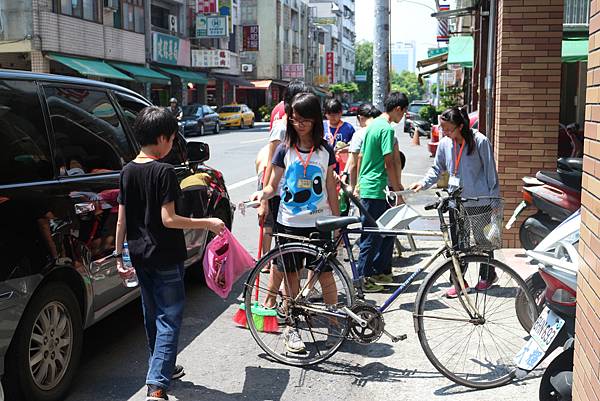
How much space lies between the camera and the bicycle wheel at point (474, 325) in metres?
4.24

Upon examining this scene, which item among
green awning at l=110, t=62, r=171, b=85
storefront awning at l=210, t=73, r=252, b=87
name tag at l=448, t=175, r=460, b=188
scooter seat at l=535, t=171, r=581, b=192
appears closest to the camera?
scooter seat at l=535, t=171, r=581, b=192

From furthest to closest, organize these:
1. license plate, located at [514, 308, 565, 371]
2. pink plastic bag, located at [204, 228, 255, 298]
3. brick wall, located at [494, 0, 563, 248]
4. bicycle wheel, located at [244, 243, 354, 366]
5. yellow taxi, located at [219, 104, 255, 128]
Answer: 1. yellow taxi, located at [219, 104, 255, 128]
2. brick wall, located at [494, 0, 563, 248]
3. bicycle wheel, located at [244, 243, 354, 366]
4. pink plastic bag, located at [204, 228, 255, 298]
5. license plate, located at [514, 308, 565, 371]

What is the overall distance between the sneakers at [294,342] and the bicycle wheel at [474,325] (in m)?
0.86

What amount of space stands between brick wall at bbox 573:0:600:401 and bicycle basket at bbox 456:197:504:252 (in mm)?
1165

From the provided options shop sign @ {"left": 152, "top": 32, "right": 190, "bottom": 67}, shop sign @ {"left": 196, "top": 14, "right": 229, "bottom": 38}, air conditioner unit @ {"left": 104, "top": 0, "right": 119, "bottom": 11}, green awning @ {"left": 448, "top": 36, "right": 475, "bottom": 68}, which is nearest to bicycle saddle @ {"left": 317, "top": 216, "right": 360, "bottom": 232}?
green awning @ {"left": 448, "top": 36, "right": 475, "bottom": 68}

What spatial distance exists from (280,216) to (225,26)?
3810 centimetres

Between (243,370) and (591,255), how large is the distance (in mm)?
2540

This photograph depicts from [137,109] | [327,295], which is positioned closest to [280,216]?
[327,295]

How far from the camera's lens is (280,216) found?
4.84 meters

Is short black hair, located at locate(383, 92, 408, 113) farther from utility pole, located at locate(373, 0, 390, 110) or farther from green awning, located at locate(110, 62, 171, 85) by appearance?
green awning, located at locate(110, 62, 171, 85)

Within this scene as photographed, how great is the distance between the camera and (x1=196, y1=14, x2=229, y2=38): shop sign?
1607 inches

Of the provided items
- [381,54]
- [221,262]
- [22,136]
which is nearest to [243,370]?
[221,262]

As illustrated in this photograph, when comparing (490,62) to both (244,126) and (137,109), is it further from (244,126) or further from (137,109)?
(244,126)

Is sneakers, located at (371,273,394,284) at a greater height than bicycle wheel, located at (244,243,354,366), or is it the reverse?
bicycle wheel, located at (244,243,354,366)
